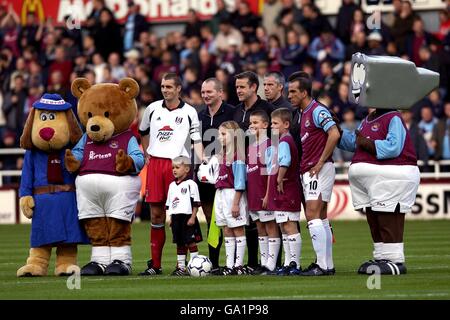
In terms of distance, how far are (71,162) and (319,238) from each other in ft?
10.4

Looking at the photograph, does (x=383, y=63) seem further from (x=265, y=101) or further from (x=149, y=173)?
(x=149, y=173)

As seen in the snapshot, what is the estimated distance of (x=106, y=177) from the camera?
52.7 ft

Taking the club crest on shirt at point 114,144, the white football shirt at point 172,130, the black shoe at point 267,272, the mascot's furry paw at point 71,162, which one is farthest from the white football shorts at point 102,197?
the black shoe at point 267,272

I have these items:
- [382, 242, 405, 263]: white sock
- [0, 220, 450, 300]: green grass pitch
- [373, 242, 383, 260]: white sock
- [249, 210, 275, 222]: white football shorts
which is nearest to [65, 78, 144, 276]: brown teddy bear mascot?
[0, 220, 450, 300]: green grass pitch

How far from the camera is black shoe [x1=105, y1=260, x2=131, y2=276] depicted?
1591cm

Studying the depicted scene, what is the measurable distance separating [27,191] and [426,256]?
18.0 ft

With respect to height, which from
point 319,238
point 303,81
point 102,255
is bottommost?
point 102,255

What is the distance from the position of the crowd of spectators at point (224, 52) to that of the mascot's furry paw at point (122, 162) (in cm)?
1011

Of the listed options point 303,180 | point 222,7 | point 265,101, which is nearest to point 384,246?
point 303,180

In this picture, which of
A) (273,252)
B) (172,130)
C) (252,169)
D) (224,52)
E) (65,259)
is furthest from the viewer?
(224,52)

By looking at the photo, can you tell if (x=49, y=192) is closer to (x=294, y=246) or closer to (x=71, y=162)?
(x=71, y=162)

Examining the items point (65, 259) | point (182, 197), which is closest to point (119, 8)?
point (65, 259)

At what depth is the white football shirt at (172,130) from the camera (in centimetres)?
1680

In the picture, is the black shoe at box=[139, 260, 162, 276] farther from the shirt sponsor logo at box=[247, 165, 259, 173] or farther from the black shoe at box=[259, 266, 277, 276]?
the shirt sponsor logo at box=[247, 165, 259, 173]
